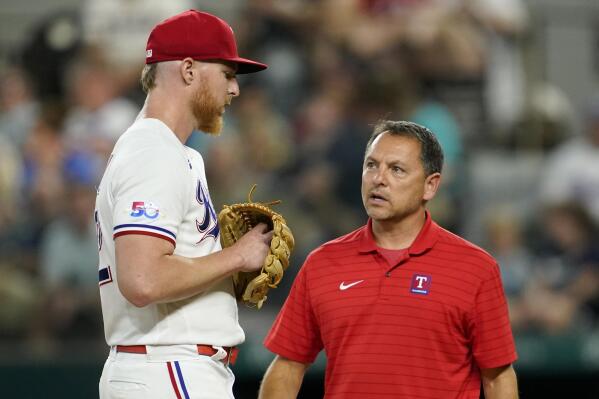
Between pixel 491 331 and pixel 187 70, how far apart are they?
4.28 ft

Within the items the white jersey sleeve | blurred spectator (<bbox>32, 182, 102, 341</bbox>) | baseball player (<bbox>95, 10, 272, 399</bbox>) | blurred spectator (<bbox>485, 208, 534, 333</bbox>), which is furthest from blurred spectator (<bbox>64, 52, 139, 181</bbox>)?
the white jersey sleeve

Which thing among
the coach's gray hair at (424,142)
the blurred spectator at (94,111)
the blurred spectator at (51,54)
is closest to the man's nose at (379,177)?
the coach's gray hair at (424,142)

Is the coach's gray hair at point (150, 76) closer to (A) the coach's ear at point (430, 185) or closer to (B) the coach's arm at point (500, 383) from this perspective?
(A) the coach's ear at point (430, 185)

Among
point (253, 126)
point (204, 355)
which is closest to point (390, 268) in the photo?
point (204, 355)

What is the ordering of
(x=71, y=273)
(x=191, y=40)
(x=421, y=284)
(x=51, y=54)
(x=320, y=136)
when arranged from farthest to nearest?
(x=51, y=54) → (x=320, y=136) → (x=71, y=273) → (x=421, y=284) → (x=191, y=40)

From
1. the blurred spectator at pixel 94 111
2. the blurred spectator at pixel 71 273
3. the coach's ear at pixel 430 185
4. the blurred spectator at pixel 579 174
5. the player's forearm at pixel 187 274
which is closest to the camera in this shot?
the player's forearm at pixel 187 274

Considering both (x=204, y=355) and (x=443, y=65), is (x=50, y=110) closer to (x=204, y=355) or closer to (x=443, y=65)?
(x=443, y=65)

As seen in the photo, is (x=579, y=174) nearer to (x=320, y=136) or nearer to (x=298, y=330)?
(x=320, y=136)

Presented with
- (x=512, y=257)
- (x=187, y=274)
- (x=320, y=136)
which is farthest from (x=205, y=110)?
(x=512, y=257)

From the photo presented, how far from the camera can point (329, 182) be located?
25.4ft

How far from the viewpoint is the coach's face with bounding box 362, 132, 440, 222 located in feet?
11.9

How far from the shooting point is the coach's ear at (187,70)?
346cm

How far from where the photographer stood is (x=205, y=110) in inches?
139

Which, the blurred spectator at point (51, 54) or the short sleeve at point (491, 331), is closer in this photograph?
the short sleeve at point (491, 331)
